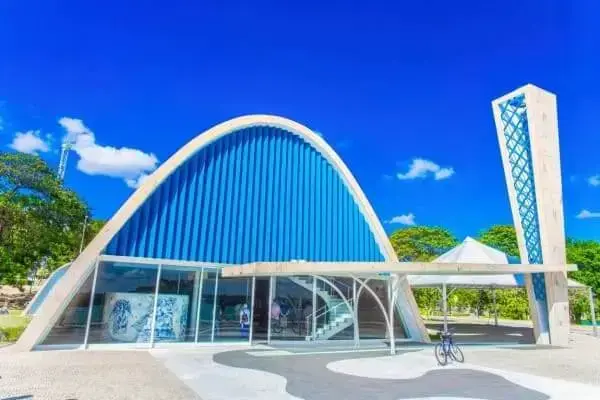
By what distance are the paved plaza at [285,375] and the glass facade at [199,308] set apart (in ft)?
3.57

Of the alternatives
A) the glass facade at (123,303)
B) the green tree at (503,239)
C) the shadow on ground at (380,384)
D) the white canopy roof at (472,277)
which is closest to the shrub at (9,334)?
the glass facade at (123,303)

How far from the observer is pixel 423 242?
1919 inches

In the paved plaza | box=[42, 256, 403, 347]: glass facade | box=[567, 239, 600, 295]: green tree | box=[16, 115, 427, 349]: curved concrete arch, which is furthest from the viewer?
box=[567, 239, 600, 295]: green tree

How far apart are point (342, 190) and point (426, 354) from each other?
875cm

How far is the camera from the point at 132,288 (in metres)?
15.1

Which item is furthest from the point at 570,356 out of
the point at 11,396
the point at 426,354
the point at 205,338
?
the point at 11,396

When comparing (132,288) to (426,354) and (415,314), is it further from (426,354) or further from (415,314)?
(415,314)

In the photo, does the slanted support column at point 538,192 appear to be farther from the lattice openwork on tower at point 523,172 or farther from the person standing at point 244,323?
the person standing at point 244,323

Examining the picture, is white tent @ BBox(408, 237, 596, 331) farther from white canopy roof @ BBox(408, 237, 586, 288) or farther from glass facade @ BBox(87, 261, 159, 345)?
glass facade @ BBox(87, 261, 159, 345)

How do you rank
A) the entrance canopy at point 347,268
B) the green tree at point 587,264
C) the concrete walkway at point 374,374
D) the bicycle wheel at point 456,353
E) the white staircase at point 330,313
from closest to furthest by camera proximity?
the concrete walkway at point 374,374 < the entrance canopy at point 347,268 < the bicycle wheel at point 456,353 < the white staircase at point 330,313 < the green tree at point 587,264

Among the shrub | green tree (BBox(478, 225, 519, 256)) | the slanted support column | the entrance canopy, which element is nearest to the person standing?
the entrance canopy

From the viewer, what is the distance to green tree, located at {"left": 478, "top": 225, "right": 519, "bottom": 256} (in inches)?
1997

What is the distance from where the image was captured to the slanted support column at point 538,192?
19391 millimetres

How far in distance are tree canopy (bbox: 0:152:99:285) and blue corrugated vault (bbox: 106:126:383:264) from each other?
27.0 feet
